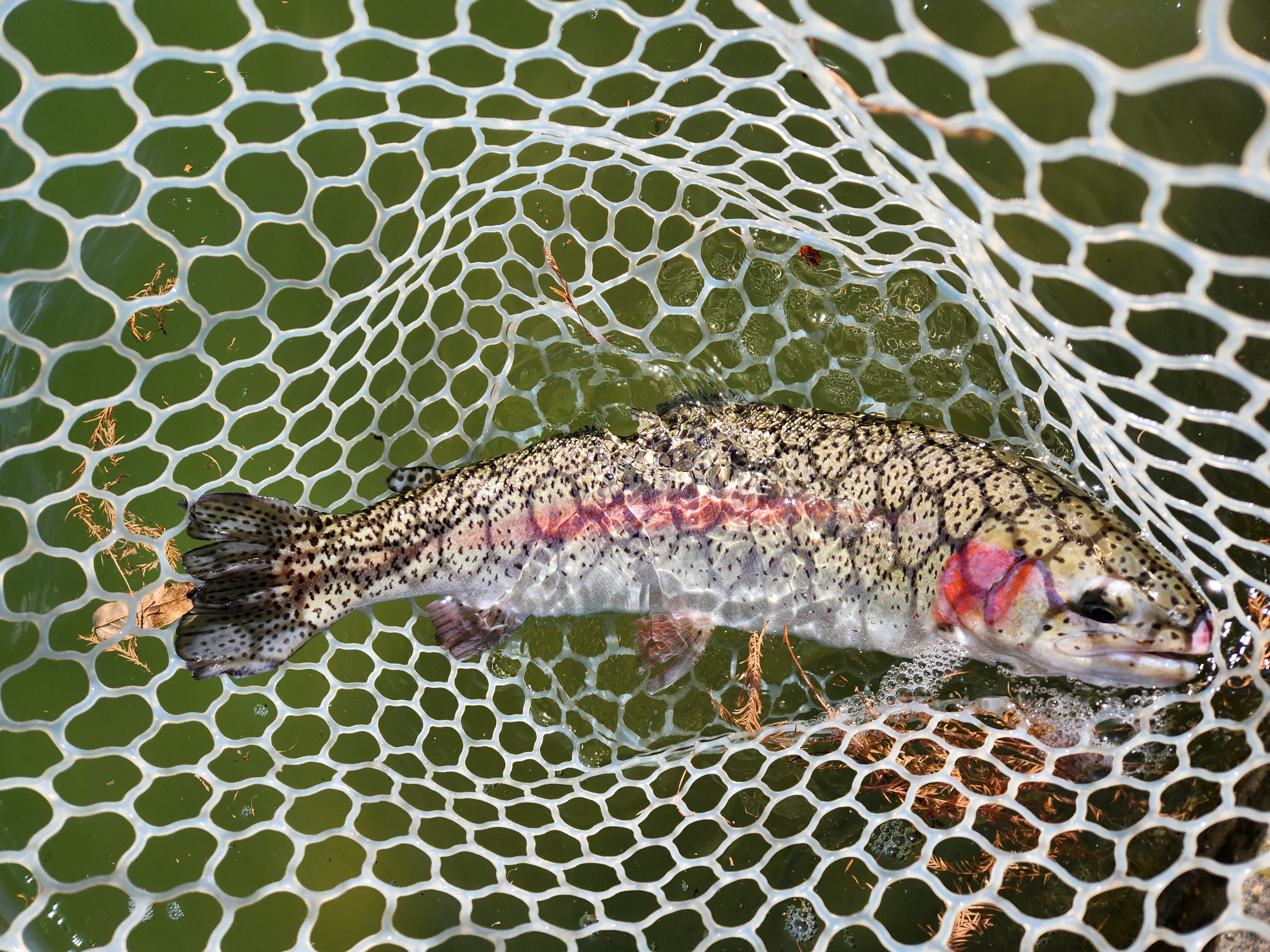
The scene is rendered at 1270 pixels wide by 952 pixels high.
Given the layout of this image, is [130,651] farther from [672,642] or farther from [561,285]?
[561,285]

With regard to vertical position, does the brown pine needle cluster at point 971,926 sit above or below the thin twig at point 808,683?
below

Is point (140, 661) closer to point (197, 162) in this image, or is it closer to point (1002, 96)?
point (197, 162)

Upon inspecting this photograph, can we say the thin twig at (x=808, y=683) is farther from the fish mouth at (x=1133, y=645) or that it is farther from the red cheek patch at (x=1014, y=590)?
the fish mouth at (x=1133, y=645)

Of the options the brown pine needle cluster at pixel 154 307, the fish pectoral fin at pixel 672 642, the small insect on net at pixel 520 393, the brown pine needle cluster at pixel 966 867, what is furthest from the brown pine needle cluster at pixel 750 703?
the brown pine needle cluster at pixel 154 307

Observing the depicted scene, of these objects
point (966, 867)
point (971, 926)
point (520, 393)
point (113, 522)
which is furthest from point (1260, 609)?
point (113, 522)

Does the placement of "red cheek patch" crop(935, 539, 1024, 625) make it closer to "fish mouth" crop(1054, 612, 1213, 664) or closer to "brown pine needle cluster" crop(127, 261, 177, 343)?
"fish mouth" crop(1054, 612, 1213, 664)
